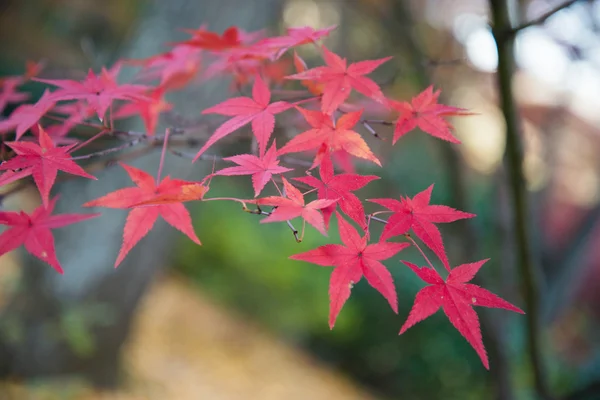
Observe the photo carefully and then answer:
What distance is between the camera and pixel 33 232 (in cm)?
63

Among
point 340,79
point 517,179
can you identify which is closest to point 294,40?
point 340,79

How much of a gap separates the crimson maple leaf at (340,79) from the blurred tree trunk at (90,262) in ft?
3.95

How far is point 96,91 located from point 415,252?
9.26ft

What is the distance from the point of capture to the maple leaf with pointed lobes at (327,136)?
602 millimetres

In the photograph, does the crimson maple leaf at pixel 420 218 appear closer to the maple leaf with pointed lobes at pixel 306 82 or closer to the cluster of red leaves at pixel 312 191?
the cluster of red leaves at pixel 312 191

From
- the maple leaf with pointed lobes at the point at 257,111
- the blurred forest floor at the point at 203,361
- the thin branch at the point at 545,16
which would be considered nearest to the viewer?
the maple leaf with pointed lobes at the point at 257,111

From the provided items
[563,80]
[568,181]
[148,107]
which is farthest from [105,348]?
[568,181]

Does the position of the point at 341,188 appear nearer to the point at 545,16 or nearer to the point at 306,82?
the point at 306,82

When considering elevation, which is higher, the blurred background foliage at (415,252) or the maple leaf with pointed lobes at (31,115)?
the maple leaf with pointed lobes at (31,115)

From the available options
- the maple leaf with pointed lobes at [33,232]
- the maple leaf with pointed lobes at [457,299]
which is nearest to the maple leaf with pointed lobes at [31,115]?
the maple leaf with pointed lobes at [33,232]

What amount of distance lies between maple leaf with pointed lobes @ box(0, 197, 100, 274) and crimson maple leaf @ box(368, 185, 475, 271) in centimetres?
40

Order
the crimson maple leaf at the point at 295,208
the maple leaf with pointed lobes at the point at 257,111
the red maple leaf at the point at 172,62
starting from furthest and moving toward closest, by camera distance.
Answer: the red maple leaf at the point at 172,62 < the maple leaf with pointed lobes at the point at 257,111 < the crimson maple leaf at the point at 295,208

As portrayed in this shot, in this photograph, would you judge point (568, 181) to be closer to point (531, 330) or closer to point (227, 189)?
point (227, 189)

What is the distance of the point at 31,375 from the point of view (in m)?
1.88
